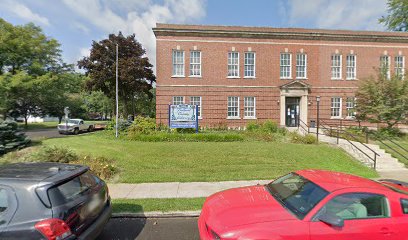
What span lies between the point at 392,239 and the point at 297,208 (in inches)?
51.9

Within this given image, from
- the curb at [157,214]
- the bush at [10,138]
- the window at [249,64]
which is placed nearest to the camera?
the curb at [157,214]

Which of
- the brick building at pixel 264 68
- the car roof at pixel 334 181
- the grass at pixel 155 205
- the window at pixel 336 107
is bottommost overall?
the grass at pixel 155 205

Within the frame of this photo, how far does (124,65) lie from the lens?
2927 cm

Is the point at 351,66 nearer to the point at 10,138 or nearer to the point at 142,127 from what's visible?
the point at 142,127

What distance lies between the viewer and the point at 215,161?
33.7 ft

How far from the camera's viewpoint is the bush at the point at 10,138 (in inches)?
439

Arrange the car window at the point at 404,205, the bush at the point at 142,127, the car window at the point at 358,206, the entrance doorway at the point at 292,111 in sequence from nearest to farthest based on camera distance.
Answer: the car window at the point at 358,206, the car window at the point at 404,205, the bush at the point at 142,127, the entrance doorway at the point at 292,111

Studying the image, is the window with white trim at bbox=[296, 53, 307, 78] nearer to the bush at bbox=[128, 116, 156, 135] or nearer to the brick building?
the brick building

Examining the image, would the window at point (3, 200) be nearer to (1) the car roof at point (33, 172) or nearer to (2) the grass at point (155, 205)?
(1) the car roof at point (33, 172)

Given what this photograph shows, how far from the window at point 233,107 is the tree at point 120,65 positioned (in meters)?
14.4

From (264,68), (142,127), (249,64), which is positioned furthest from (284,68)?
(142,127)

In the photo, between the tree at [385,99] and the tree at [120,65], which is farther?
the tree at [120,65]

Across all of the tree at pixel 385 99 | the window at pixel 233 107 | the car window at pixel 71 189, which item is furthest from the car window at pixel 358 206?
the window at pixel 233 107

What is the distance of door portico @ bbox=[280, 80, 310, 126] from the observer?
71.1ft
